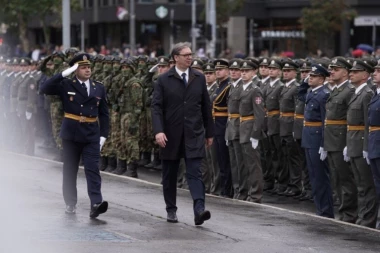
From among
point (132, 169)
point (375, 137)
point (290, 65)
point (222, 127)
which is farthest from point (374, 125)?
point (132, 169)

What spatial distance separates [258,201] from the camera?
56.5 feet

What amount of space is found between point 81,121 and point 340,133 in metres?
3.54

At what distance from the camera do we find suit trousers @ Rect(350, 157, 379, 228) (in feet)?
48.5

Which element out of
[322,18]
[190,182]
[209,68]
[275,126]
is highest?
[322,18]

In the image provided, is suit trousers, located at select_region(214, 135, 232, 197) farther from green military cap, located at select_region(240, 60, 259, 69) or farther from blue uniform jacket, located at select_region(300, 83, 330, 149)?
blue uniform jacket, located at select_region(300, 83, 330, 149)

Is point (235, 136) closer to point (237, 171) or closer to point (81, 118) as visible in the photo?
point (237, 171)

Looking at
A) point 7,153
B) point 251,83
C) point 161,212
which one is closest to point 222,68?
point 251,83

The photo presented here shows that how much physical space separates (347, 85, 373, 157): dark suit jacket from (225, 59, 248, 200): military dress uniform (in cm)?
277

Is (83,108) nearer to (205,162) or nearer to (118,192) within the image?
(118,192)

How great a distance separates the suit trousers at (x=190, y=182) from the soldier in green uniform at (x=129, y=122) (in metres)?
7.45

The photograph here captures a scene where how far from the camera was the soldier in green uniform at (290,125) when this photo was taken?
18.9 meters

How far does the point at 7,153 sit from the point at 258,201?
9.00 m

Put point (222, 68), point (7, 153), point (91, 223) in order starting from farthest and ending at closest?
point (222, 68) → point (91, 223) → point (7, 153)

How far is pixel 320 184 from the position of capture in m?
15.9
